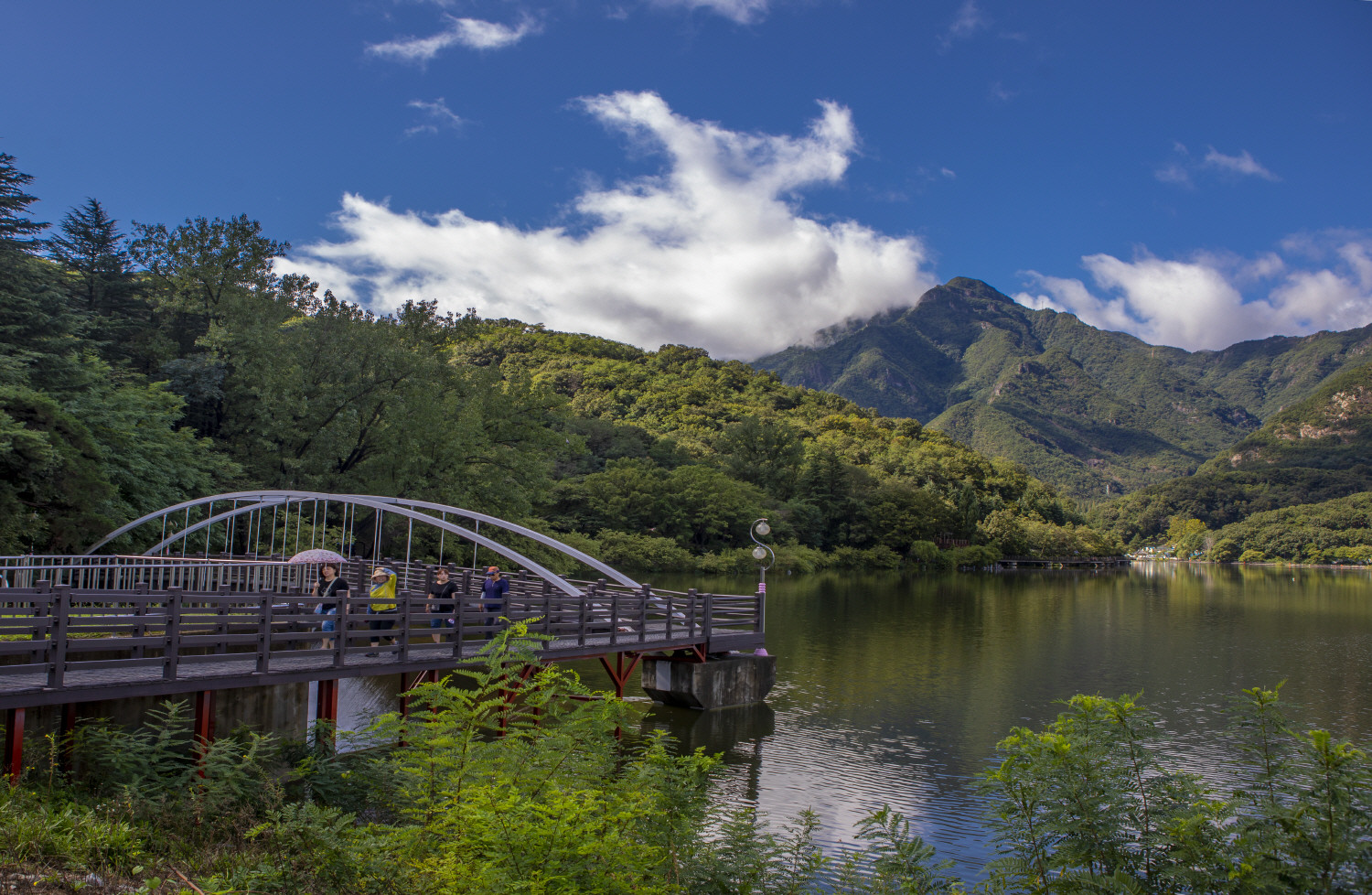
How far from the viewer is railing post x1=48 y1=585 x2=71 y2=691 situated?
918 cm

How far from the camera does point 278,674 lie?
11289mm

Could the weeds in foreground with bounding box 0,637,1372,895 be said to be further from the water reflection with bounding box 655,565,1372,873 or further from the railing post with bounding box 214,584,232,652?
the water reflection with bounding box 655,565,1372,873

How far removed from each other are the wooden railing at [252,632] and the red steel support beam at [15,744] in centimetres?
17

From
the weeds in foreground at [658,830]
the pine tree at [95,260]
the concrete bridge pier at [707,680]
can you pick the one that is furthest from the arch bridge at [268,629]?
the pine tree at [95,260]

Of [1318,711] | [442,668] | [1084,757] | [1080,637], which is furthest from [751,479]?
[1084,757]

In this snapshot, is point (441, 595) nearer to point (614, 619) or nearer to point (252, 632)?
point (614, 619)

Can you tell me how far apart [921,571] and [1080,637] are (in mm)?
54994

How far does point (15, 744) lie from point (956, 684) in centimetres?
2174

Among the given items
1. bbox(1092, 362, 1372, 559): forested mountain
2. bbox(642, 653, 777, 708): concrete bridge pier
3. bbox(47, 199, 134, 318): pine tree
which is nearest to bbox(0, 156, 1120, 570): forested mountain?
bbox(47, 199, 134, 318): pine tree

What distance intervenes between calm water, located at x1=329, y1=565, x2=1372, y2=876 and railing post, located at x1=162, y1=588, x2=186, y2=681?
7.58 metres

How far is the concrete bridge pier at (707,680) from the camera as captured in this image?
1900 centimetres

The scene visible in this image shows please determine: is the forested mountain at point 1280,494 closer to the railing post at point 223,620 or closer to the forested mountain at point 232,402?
the forested mountain at point 232,402

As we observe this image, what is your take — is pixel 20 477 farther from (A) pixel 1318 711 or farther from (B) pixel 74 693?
(A) pixel 1318 711

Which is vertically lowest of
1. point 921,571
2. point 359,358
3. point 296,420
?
point 921,571
